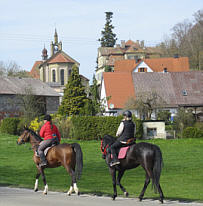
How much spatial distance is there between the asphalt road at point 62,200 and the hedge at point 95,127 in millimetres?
26206

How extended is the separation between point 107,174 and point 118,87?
1675 inches

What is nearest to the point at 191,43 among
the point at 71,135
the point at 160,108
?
the point at 160,108

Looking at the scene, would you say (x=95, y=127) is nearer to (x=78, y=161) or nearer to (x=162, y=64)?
(x=78, y=161)

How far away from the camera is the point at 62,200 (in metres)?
12.2

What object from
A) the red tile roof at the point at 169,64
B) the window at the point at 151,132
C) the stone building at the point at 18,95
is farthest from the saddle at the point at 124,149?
the red tile roof at the point at 169,64

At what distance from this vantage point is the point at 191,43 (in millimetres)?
93062

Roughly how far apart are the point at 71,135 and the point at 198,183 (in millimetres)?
25181

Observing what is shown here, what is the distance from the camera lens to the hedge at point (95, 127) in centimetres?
3985

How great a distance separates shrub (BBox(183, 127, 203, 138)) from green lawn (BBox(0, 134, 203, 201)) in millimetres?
4140

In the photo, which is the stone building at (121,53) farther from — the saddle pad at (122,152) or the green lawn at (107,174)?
the saddle pad at (122,152)

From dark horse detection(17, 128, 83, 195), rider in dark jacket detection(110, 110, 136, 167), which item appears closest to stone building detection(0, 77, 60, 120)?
dark horse detection(17, 128, 83, 195)

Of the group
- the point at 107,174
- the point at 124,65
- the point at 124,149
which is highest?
the point at 124,65

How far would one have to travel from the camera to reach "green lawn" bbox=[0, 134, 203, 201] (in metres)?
15.5

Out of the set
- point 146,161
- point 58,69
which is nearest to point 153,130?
point 146,161
